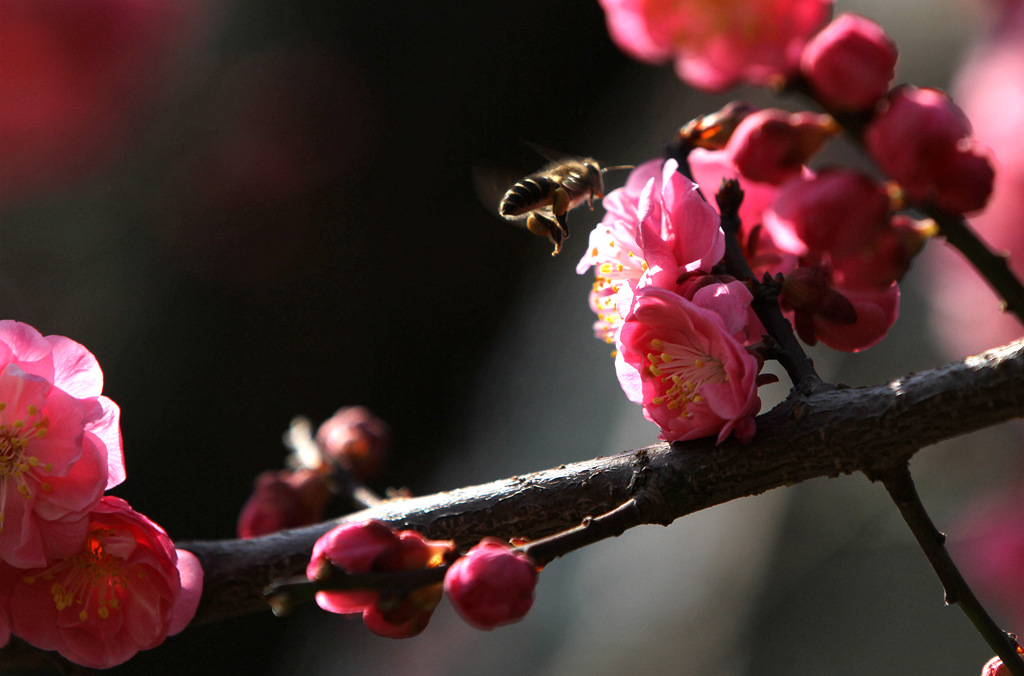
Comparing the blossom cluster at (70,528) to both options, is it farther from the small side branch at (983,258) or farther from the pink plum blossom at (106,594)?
the small side branch at (983,258)

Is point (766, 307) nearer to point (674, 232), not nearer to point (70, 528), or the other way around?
point (674, 232)

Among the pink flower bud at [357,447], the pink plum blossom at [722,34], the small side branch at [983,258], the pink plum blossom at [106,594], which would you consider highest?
the pink plum blossom at [722,34]

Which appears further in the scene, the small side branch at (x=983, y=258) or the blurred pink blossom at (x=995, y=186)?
the blurred pink blossom at (x=995, y=186)

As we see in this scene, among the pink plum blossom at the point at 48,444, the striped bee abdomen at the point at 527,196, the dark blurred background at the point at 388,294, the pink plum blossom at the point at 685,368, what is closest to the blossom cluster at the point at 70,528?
the pink plum blossom at the point at 48,444

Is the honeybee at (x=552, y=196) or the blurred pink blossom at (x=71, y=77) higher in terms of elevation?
the honeybee at (x=552, y=196)

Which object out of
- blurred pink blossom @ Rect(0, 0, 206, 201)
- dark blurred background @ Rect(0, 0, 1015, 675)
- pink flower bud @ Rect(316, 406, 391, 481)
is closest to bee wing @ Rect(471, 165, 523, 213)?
pink flower bud @ Rect(316, 406, 391, 481)

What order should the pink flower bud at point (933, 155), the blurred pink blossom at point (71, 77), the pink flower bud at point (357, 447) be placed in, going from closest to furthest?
the pink flower bud at point (933, 155), the pink flower bud at point (357, 447), the blurred pink blossom at point (71, 77)
